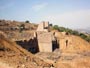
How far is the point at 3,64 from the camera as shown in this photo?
9805 millimetres

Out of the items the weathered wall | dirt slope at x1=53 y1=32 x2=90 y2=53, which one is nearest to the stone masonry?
the weathered wall

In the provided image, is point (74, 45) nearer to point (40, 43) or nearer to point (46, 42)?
point (46, 42)

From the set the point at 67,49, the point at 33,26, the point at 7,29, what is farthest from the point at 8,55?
the point at 33,26

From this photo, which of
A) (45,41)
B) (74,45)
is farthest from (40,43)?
(74,45)

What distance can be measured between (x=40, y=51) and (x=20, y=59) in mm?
17684

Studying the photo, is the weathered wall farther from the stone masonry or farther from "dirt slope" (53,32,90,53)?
"dirt slope" (53,32,90,53)

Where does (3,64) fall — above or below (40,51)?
above

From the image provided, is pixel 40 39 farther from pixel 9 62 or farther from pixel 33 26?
pixel 33 26

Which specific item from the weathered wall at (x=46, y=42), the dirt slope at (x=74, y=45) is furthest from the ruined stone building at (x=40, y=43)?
the dirt slope at (x=74, y=45)

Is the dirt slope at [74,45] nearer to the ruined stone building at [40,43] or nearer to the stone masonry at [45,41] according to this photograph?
the ruined stone building at [40,43]

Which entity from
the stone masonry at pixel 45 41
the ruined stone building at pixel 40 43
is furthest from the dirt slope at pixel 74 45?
the stone masonry at pixel 45 41

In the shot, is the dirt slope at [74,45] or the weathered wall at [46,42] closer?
the weathered wall at [46,42]

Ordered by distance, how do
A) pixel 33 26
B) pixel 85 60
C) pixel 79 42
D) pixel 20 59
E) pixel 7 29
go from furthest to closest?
pixel 33 26, pixel 7 29, pixel 79 42, pixel 85 60, pixel 20 59

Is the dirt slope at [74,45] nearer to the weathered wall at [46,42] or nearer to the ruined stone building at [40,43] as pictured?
the ruined stone building at [40,43]
